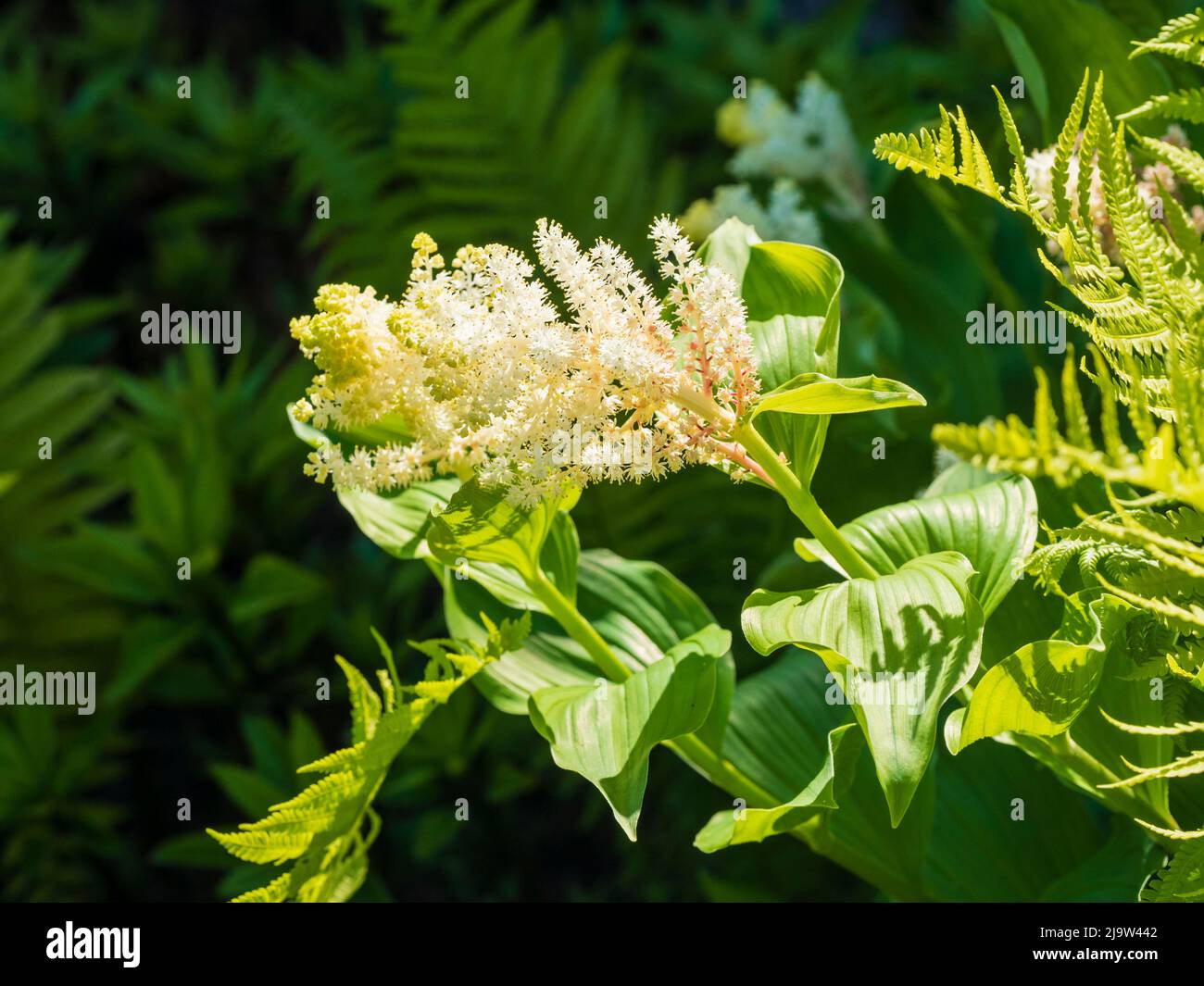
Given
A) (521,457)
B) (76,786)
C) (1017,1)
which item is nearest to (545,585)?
(521,457)

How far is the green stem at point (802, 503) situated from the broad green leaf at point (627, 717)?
80mm

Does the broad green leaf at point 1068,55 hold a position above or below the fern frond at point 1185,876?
above

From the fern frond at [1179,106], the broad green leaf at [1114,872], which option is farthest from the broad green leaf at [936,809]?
the fern frond at [1179,106]

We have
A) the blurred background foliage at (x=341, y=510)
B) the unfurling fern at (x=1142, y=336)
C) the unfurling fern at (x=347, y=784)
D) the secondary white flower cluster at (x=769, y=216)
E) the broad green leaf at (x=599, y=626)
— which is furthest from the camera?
the blurred background foliage at (x=341, y=510)

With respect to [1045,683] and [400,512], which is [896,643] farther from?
[400,512]

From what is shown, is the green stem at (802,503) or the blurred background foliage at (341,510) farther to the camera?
the blurred background foliage at (341,510)

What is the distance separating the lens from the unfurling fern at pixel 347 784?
549 millimetres

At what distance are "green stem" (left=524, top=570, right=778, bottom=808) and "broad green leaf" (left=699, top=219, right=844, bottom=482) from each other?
0.14 m

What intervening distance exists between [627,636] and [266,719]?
601mm

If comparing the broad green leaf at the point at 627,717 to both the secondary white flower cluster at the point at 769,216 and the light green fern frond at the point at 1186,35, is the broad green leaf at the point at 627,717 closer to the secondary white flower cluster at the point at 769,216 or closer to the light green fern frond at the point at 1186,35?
the light green fern frond at the point at 1186,35

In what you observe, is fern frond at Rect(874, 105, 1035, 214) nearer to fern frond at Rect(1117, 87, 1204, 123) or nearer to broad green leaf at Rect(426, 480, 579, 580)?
fern frond at Rect(1117, 87, 1204, 123)

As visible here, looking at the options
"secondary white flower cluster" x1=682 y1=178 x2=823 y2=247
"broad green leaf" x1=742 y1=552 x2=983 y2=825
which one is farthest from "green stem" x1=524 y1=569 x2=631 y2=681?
"secondary white flower cluster" x1=682 y1=178 x2=823 y2=247

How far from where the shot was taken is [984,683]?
1.68 ft

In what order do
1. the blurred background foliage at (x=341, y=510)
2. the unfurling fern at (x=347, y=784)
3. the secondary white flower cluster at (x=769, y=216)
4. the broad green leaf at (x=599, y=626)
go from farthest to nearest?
the blurred background foliage at (x=341, y=510) → the secondary white flower cluster at (x=769, y=216) → the broad green leaf at (x=599, y=626) → the unfurling fern at (x=347, y=784)
